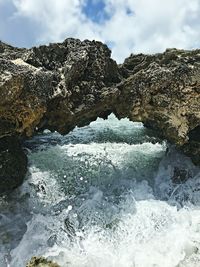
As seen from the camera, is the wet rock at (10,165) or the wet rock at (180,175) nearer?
the wet rock at (10,165)

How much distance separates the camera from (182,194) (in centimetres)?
1169

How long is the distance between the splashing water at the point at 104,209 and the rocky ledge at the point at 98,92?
31.2 inches


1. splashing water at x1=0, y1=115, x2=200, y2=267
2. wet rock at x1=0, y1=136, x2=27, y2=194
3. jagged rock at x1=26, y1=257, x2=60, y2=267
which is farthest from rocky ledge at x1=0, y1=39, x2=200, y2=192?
jagged rock at x1=26, y1=257, x2=60, y2=267

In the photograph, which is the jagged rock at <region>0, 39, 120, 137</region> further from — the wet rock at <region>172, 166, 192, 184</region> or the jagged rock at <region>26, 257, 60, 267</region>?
the jagged rock at <region>26, 257, 60, 267</region>

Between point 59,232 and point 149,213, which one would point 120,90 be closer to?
point 149,213

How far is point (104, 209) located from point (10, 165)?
8.72ft

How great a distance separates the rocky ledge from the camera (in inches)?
436

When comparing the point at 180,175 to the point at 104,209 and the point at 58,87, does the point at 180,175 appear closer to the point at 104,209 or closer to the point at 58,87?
the point at 104,209

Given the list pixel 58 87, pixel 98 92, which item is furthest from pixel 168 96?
pixel 58 87

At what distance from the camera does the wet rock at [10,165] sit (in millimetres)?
11188

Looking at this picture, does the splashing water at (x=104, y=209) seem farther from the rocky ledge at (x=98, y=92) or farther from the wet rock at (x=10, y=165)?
the rocky ledge at (x=98, y=92)

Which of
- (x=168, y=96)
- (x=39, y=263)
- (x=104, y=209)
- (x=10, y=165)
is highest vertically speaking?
(x=168, y=96)

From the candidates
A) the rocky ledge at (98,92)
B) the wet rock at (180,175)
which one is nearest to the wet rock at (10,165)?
the rocky ledge at (98,92)

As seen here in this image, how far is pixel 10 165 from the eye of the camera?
Result: 11.3 meters
